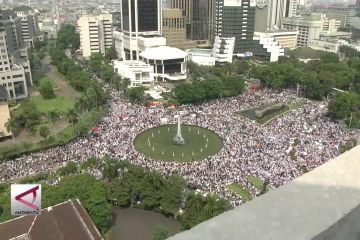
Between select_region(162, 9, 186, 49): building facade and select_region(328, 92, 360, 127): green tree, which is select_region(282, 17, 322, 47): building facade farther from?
select_region(328, 92, 360, 127): green tree

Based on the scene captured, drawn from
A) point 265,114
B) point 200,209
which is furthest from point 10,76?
point 200,209

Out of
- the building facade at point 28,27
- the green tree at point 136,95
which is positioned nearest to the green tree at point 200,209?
the green tree at point 136,95

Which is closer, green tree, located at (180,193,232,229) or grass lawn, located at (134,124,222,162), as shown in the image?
green tree, located at (180,193,232,229)

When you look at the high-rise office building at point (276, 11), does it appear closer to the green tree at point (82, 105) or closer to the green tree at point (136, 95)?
the green tree at point (136, 95)

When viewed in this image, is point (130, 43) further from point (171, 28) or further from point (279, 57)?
point (279, 57)

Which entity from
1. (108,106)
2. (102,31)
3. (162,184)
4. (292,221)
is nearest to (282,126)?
(162,184)

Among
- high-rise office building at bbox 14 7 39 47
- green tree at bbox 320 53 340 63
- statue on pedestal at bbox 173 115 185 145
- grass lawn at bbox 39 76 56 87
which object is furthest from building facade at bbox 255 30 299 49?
high-rise office building at bbox 14 7 39 47

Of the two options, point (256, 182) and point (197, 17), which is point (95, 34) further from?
point (256, 182)

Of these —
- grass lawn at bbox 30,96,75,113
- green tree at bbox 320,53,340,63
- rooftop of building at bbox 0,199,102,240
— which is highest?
green tree at bbox 320,53,340,63
